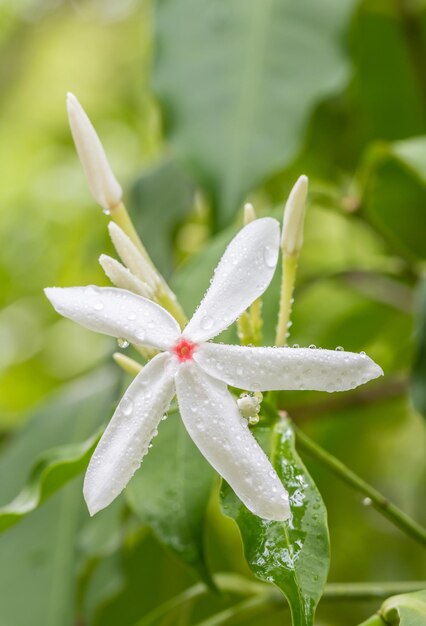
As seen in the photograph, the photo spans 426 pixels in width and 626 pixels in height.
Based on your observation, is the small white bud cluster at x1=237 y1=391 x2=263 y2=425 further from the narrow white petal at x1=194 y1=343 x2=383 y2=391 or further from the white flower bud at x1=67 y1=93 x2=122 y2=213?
the white flower bud at x1=67 y1=93 x2=122 y2=213

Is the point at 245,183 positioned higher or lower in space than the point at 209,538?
higher

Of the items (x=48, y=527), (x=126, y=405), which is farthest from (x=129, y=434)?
(x=48, y=527)

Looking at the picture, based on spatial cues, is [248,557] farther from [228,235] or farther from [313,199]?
[313,199]

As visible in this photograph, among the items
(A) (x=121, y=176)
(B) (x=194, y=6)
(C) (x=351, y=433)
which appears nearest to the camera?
(B) (x=194, y=6)

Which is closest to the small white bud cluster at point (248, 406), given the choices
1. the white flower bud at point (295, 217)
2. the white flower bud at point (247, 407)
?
the white flower bud at point (247, 407)

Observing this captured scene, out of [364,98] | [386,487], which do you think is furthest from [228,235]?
[386,487]

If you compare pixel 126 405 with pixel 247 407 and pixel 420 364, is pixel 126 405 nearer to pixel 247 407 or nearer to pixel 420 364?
pixel 247 407

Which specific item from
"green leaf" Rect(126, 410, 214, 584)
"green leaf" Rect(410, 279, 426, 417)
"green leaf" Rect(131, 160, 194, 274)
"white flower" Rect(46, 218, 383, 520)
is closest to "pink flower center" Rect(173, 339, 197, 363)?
"white flower" Rect(46, 218, 383, 520)

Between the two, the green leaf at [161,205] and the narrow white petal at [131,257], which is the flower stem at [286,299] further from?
the green leaf at [161,205]
